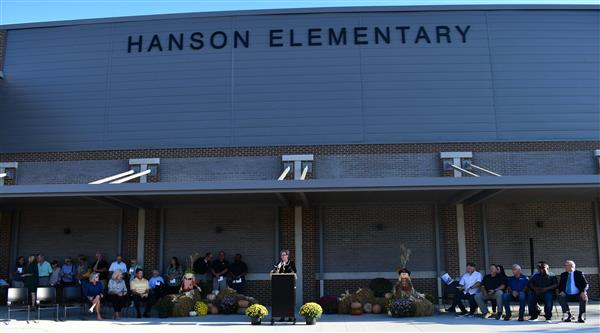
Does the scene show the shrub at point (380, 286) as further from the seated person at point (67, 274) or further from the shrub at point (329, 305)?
the seated person at point (67, 274)

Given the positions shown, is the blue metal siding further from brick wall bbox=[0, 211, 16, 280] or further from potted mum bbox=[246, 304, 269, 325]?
potted mum bbox=[246, 304, 269, 325]

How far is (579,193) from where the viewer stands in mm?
16906

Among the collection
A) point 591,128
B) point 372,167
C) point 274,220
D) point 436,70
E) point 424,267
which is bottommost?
point 424,267

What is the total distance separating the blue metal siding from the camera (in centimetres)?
1909

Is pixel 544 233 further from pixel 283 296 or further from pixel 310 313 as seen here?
pixel 283 296

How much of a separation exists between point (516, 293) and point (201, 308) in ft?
23.5

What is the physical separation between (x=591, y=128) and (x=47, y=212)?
57.6ft

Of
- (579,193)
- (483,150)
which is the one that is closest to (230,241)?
(483,150)

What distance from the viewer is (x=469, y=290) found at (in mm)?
13508

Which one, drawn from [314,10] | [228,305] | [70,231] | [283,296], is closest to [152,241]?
[70,231]

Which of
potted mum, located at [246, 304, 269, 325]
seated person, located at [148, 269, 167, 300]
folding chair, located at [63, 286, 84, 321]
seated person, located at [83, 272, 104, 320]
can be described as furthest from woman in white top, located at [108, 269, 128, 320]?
potted mum, located at [246, 304, 269, 325]

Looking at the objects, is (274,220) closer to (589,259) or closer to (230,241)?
(230,241)

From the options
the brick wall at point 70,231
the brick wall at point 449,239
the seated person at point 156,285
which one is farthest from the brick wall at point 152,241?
the brick wall at point 449,239

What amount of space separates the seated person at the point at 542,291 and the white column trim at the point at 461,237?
18.1ft
